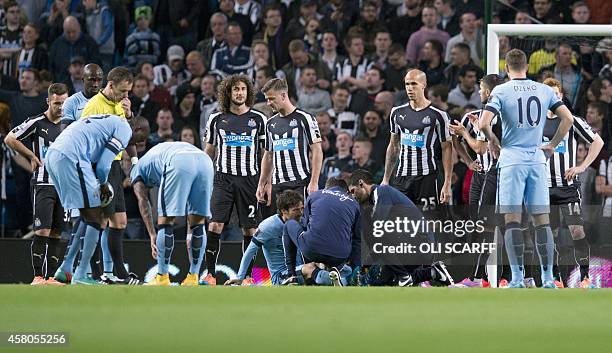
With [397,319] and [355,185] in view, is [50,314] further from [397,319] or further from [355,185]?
[355,185]

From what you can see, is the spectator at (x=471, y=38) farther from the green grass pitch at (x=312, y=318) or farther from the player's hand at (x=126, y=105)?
the green grass pitch at (x=312, y=318)

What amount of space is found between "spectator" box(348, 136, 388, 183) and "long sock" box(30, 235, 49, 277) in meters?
3.56

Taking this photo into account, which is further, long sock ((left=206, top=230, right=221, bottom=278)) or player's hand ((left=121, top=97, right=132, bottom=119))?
long sock ((left=206, top=230, right=221, bottom=278))

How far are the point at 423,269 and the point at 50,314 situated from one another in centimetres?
378

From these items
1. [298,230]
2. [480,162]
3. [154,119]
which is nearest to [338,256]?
[298,230]

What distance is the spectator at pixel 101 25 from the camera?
46.7 feet

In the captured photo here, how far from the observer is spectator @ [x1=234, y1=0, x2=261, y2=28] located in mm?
14234

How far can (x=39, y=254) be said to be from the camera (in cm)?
1019

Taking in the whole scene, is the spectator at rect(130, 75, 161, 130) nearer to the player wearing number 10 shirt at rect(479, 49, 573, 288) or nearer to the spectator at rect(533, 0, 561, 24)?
the spectator at rect(533, 0, 561, 24)

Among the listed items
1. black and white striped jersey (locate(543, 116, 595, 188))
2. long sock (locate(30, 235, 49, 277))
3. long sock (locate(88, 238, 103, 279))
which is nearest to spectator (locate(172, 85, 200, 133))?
long sock (locate(88, 238, 103, 279))

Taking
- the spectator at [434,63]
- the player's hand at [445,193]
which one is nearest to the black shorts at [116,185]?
the player's hand at [445,193]

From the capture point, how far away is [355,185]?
10352 mm

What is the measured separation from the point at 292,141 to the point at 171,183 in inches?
60.2

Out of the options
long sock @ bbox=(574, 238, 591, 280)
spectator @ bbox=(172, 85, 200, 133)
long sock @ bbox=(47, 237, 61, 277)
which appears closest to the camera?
long sock @ bbox=(47, 237, 61, 277)
